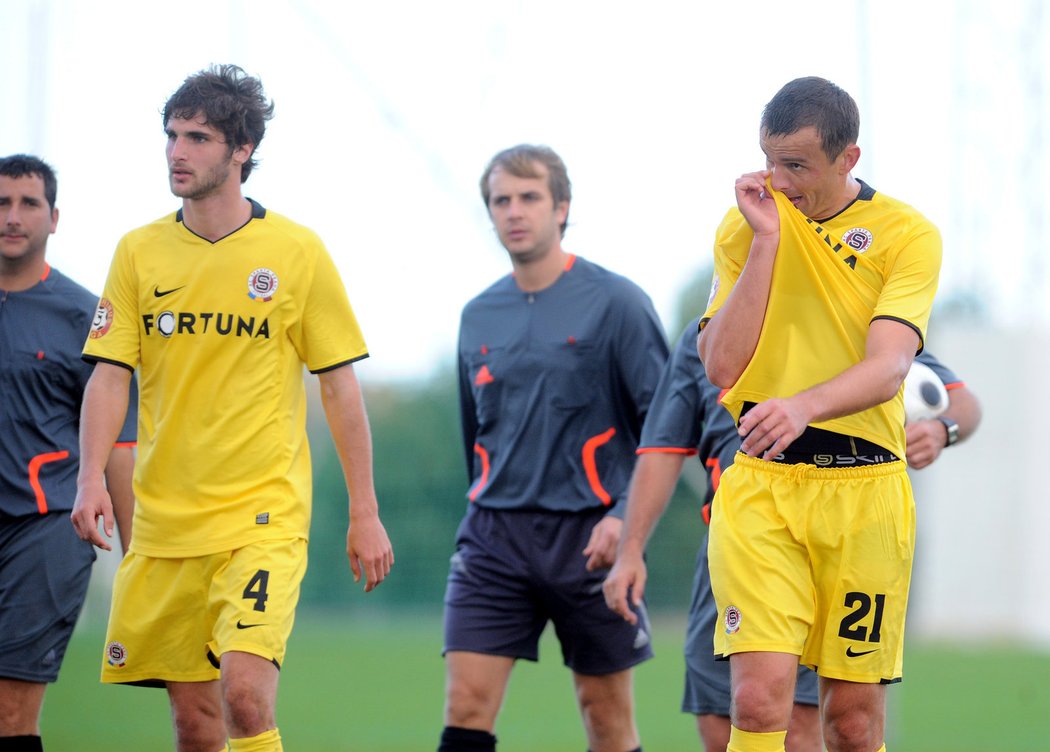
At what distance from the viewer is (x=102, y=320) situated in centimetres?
527

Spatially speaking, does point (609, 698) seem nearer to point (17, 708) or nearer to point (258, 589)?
point (258, 589)

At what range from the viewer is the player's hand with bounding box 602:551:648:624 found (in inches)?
220

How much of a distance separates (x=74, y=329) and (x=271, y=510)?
1.42 m

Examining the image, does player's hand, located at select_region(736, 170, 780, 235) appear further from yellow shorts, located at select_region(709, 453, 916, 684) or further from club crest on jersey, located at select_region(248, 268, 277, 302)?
club crest on jersey, located at select_region(248, 268, 277, 302)

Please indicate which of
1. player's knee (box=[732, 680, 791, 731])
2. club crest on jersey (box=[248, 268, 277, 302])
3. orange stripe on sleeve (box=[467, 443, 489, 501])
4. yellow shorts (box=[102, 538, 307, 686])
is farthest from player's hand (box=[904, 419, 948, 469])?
club crest on jersey (box=[248, 268, 277, 302])

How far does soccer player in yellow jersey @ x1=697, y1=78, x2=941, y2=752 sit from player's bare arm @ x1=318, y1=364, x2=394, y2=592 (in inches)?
49.5

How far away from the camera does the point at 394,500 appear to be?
1906 cm

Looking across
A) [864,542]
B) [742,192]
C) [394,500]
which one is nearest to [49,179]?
[742,192]

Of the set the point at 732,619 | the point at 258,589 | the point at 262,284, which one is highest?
the point at 262,284

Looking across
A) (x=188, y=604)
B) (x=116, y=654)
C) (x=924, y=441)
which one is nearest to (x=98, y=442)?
(x=188, y=604)

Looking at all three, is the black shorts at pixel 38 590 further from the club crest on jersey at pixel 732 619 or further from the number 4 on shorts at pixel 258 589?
the club crest on jersey at pixel 732 619

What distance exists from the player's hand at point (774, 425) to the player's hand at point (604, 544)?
1.96 metres

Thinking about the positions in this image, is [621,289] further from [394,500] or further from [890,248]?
[394,500]

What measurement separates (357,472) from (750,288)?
5.38 feet
